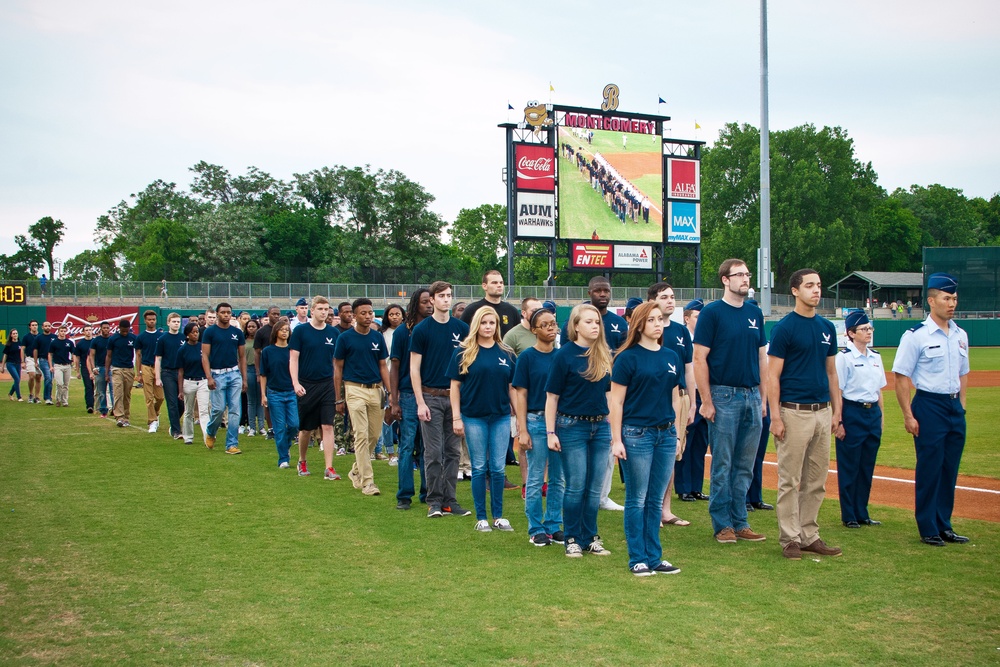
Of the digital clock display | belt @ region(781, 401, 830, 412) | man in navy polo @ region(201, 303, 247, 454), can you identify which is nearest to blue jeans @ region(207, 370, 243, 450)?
man in navy polo @ region(201, 303, 247, 454)

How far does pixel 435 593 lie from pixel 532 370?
2.14m

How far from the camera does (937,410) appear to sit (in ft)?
24.1

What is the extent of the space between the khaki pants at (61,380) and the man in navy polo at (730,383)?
19.5 metres

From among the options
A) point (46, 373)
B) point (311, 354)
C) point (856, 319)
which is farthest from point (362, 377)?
point (46, 373)

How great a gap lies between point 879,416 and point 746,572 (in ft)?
8.34

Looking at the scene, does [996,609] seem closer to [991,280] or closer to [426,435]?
[426,435]

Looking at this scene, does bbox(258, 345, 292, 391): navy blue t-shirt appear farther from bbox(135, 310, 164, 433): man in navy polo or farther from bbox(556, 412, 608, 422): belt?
bbox(556, 412, 608, 422): belt

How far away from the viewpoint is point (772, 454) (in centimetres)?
1316

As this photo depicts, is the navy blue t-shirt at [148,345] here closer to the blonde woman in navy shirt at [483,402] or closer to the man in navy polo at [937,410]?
the blonde woman in navy shirt at [483,402]

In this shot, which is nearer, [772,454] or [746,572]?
[746,572]

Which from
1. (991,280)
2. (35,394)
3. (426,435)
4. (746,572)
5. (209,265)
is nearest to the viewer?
(746,572)

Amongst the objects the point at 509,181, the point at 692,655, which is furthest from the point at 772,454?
the point at 509,181

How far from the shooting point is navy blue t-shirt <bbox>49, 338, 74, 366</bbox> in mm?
22391

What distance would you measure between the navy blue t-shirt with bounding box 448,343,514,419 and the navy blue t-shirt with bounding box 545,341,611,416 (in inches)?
45.4
